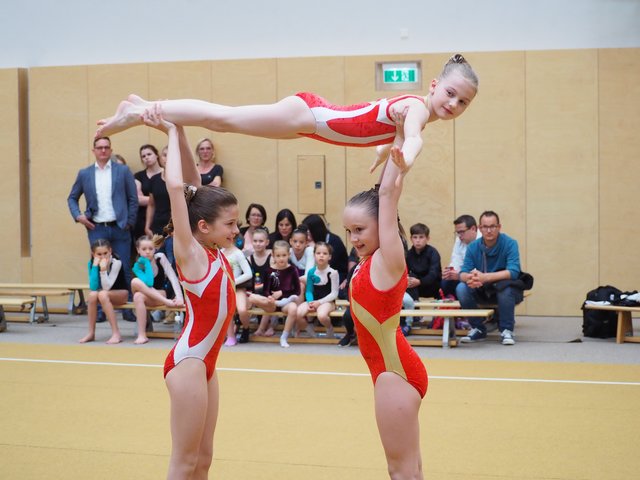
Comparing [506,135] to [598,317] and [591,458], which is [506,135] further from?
[591,458]

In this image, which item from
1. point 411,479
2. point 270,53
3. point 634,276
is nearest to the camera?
point 411,479

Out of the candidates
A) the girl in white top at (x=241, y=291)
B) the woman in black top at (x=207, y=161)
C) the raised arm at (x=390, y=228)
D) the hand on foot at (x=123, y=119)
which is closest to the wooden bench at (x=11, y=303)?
the girl in white top at (x=241, y=291)

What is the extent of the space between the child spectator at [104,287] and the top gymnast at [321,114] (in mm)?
5404

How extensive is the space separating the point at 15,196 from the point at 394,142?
9099 mm

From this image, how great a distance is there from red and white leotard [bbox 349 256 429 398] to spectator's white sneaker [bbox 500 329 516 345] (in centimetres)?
537

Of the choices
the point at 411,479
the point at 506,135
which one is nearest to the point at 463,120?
the point at 506,135

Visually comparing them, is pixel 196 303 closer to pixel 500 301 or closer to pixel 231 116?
pixel 231 116

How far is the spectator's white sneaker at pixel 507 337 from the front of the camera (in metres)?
8.30


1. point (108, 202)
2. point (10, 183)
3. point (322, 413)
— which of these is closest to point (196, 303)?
point (322, 413)

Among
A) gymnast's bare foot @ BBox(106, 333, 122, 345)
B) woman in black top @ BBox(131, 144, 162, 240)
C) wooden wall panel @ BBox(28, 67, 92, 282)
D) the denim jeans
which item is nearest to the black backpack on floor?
the denim jeans

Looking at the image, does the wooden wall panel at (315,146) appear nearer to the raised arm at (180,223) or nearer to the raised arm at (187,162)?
the raised arm at (187,162)

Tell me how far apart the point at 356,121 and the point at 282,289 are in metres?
5.20

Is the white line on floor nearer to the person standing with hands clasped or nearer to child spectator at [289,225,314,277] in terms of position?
child spectator at [289,225,314,277]

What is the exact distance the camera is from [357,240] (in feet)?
10.3
